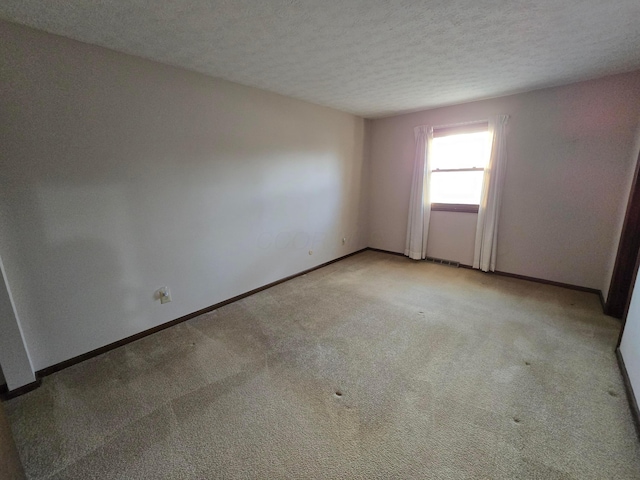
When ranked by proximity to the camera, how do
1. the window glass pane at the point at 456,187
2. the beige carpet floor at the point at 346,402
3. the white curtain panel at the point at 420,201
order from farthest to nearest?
the white curtain panel at the point at 420,201 → the window glass pane at the point at 456,187 → the beige carpet floor at the point at 346,402

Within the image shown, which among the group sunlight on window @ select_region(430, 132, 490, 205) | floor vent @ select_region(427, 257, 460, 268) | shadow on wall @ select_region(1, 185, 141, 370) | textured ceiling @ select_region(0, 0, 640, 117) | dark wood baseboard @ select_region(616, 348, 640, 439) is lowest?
floor vent @ select_region(427, 257, 460, 268)

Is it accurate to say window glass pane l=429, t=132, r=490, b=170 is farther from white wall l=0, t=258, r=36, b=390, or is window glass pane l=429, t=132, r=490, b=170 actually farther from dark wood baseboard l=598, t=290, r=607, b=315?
white wall l=0, t=258, r=36, b=390

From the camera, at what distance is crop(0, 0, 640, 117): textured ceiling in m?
1.50

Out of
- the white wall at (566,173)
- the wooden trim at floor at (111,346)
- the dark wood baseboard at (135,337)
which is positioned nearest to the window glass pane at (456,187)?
the white wall at (566,173)

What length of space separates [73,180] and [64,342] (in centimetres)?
118

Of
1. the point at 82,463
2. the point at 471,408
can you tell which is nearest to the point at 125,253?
the point at 82,463

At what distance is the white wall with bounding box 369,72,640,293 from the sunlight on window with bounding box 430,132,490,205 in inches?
11.3

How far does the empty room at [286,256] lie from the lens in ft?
4.57

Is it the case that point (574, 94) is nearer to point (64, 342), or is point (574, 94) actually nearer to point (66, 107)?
point (66, 107)

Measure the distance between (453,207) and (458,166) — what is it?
609 mm

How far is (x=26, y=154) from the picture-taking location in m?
1.66

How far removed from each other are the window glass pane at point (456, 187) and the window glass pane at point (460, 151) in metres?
0.13

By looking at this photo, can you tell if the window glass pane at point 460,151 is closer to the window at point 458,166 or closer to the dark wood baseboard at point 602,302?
the window at point 458,166

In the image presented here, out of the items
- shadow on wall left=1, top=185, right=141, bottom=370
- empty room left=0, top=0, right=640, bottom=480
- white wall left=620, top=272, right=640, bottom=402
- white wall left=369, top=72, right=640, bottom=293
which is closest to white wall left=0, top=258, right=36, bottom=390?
empty room left=0, top=0, right=640, bottom=480
